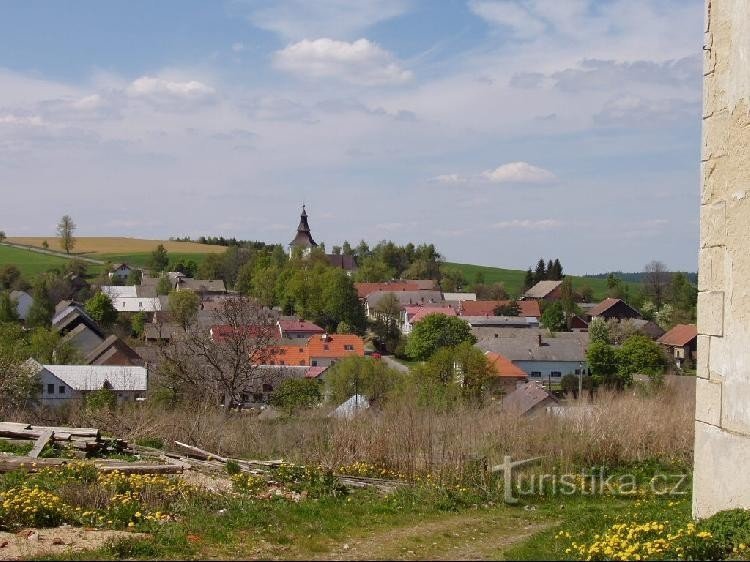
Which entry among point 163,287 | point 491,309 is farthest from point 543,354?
point 163,287

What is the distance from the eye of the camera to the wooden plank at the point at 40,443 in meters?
12.9

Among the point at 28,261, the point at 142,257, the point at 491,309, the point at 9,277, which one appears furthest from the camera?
the point at 142,257

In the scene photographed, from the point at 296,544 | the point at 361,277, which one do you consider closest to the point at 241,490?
the point at 296,544

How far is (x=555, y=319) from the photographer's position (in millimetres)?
84250

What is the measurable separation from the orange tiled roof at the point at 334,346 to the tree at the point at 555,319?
24.9 meters

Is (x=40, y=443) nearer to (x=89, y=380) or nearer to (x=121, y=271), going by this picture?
(x=89, y=380)

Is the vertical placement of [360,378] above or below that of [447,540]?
below

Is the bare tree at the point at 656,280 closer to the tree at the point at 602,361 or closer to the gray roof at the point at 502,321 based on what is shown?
the gray roof at the point at 502,321

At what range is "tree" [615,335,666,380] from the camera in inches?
2045

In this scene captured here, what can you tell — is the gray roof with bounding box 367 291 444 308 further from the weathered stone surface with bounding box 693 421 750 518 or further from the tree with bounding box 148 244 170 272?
the weathered stone surface with bounding box 693 421 750 518

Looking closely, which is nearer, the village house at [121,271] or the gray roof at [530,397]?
the gray roof at [530,397]

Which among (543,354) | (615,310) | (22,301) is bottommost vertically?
(543,354)

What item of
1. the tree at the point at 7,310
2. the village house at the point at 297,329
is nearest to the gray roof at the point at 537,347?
the village house at the point at 297,329

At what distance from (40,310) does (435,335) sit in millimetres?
34617
